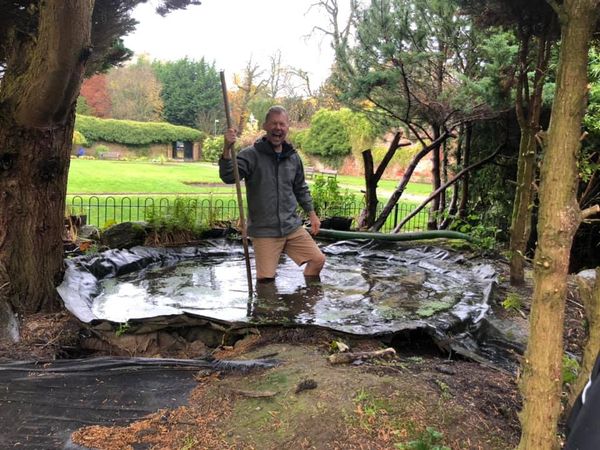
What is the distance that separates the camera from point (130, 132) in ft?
105

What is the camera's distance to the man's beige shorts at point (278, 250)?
15.7 feet

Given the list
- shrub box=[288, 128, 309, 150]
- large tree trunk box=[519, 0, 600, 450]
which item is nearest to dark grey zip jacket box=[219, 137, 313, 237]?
large tree trunk box=[519, 0, 600, 450]

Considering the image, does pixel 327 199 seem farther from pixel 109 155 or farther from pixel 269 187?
pixel 109 155

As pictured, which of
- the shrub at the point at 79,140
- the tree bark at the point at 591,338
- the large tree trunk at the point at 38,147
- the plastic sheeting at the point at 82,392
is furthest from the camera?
the shrub at the point at 79,140

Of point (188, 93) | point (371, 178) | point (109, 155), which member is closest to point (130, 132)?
point (109, 155)

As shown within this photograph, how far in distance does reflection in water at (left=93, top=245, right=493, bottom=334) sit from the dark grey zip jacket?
22.5 inches

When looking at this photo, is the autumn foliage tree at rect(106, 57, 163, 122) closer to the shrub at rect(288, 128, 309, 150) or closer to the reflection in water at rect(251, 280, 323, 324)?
the shrub at rect(288, 128, 309, 150)

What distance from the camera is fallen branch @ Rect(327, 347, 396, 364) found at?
2693mm

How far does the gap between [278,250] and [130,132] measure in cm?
2983

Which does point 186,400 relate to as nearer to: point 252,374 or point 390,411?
point 252,374

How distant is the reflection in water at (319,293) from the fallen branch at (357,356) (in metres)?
0.41

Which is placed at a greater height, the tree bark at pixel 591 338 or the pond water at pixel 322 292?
the tree bark at pixel 591 338

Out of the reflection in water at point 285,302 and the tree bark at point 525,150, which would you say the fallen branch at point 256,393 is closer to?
the reflection in water at point 285,302

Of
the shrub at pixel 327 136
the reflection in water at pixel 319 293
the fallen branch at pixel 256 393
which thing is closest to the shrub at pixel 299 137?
the shrub at pixel 327 136
